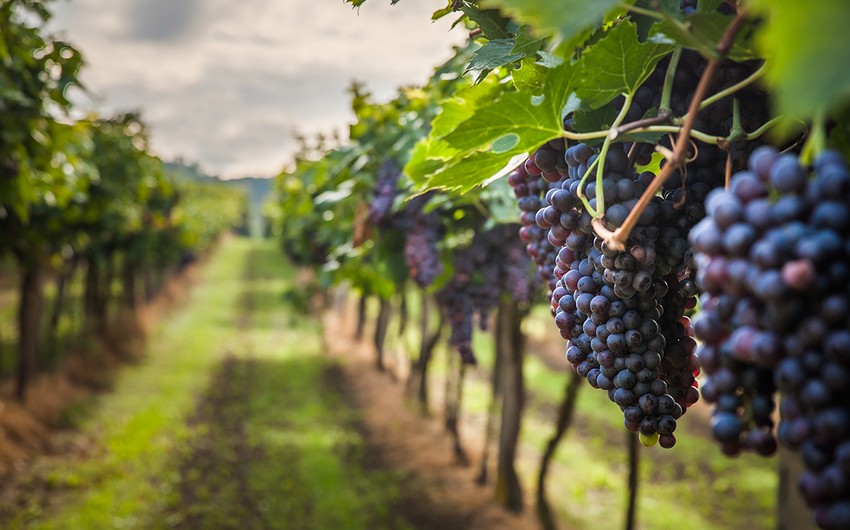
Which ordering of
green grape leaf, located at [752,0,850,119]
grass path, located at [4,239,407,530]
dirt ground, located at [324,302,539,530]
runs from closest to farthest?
green grape leaf, located at [752,0,850,119] < dirt ground, located at [324,302,539,530] < grass path, located at [4,239,407,530]

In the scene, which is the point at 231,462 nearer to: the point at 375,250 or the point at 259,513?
the point at 259,513

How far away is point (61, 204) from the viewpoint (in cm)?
584

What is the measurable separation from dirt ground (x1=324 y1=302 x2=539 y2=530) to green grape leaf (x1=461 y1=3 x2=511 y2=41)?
7.21 meters

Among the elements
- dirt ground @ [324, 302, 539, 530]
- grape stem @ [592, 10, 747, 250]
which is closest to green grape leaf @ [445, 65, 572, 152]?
grape stem @ [592, 10, 747, 250]

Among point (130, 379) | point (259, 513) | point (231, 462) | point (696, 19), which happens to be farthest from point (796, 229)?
point (130, 379)

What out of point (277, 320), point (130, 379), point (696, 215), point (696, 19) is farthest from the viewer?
point (277, 320)

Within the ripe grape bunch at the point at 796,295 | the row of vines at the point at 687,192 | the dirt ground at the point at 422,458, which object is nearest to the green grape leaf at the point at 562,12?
the row of vines at the point at 687,192

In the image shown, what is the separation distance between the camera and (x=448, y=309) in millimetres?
4277

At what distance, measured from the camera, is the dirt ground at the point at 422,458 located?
8047 mm

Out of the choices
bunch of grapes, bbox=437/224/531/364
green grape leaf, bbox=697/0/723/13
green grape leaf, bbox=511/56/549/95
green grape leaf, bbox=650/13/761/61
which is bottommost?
bunch of grapes, bbox=437/224/531/364

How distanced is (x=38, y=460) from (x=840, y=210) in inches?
451

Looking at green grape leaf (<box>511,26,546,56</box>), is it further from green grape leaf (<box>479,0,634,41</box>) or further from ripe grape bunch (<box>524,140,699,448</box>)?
green grape leaf (<box>479,0,634,41</box>)

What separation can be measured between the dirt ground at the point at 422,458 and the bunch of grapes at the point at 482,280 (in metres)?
4.51

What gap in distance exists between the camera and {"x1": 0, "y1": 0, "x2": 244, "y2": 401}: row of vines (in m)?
3.86
